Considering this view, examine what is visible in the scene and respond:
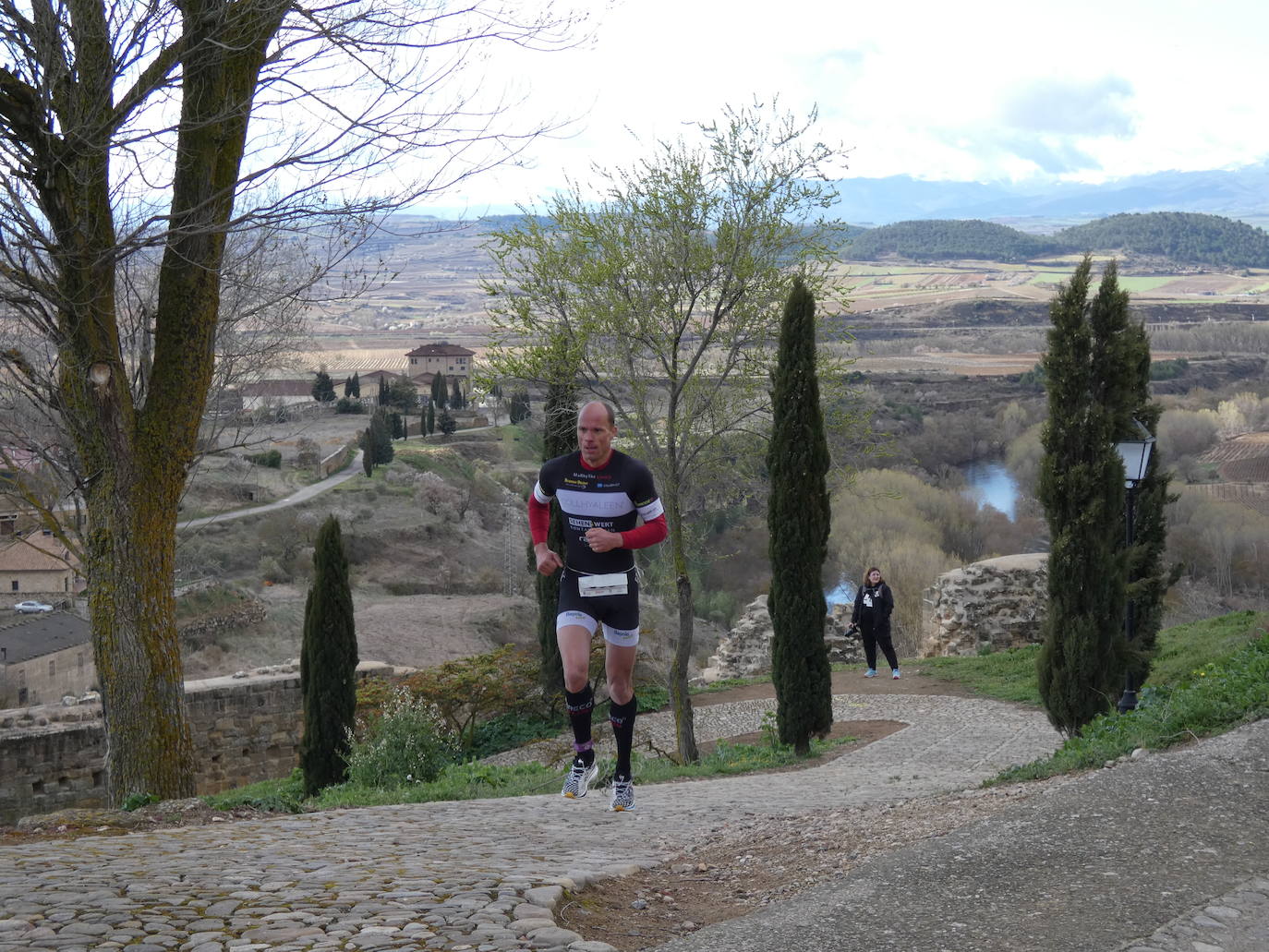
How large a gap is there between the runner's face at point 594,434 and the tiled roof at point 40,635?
90.6 ft

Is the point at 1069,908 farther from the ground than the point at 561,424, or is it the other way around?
the point at 561,424

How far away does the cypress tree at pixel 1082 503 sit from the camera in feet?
35.4

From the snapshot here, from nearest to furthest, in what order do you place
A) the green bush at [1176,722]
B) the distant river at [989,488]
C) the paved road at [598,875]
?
the paved road at [598,875] → the green bush at [1176,722] → the distant river at [989,488]

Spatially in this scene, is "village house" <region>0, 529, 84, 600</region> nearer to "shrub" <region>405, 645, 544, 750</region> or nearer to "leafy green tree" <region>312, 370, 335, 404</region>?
"shrub" <region>405, 645, 544, 750</region>

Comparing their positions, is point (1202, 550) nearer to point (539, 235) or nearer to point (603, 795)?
point (539, 235)

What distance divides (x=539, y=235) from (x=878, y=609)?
8.48 metres

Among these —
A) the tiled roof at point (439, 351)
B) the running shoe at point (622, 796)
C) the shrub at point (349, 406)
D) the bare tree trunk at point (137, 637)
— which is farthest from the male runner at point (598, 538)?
the tiled roof at point (439, 351)

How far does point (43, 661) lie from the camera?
2905 cm

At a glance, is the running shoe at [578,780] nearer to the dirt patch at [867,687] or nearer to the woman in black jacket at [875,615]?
the dirt patch at [867,687]

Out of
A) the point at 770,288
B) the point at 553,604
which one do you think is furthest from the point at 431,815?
the point at 553,604

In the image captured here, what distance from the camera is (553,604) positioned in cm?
1920

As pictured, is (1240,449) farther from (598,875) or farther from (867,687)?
(598,875)

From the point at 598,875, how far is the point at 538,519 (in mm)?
2428

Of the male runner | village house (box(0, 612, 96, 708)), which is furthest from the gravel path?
village house (box(0, 612, 96, 708))
